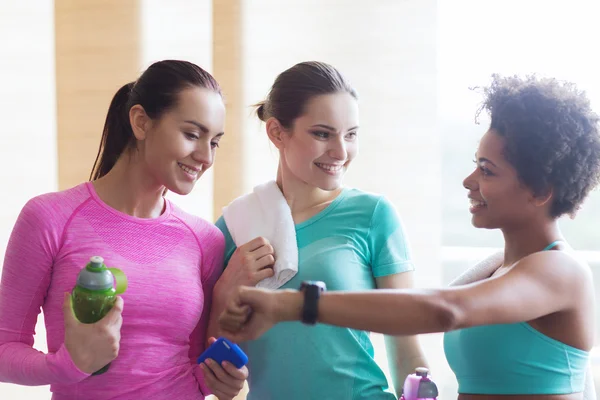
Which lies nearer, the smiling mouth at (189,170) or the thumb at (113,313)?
the thumb at (113,313)

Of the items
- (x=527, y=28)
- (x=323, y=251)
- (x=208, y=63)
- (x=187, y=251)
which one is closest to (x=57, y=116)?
(x=208, y=63)

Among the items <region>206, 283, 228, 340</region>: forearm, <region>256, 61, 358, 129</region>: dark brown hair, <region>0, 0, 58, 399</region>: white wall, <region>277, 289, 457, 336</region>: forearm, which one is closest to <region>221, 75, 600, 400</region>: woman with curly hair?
<region>277, 289, 457, 336</region>: forearm

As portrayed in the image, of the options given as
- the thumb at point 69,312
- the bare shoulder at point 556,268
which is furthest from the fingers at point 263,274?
the bare shoulder at point 556,268

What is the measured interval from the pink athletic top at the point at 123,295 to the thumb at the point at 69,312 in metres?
0.07

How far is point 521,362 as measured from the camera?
4.03ft

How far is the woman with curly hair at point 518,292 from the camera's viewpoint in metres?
1.11

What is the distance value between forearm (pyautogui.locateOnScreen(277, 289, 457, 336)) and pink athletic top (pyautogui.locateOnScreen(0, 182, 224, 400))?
37 cm

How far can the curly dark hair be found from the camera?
121cm

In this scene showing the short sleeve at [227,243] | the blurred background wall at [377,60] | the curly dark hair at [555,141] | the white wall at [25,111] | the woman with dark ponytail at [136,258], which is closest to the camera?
the curly dark hair at [555,141]

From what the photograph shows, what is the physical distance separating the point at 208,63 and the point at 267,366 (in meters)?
1.14

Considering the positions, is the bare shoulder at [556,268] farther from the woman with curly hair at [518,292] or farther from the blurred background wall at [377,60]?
the blurred background wall at [377,60]


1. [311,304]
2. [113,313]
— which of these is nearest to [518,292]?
[311,304]

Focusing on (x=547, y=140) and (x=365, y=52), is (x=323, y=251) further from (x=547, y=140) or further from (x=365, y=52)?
(x=365, y=52)

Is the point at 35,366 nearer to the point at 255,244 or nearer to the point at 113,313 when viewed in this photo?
the point at 113,313
